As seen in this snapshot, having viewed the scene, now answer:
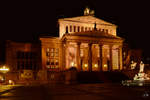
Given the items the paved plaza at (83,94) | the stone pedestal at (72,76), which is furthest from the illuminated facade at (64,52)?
the paved plaza at (83,94)

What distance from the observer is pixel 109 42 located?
1908 inches

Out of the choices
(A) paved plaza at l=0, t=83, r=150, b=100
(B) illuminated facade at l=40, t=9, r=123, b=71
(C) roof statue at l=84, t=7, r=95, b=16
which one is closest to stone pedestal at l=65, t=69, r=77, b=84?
(B) illuminated facade at l=40, t=9, r=123, b=71

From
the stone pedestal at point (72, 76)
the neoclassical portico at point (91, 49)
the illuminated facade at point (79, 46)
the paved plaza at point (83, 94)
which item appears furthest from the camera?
the illuminated facade at point (79, 46)

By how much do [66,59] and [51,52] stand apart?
5.62 metres

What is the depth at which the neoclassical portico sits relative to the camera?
45.5m

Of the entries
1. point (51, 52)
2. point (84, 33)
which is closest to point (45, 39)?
point (51, 52)

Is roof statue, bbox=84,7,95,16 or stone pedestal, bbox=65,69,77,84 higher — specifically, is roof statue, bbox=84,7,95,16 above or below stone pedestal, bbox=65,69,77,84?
above

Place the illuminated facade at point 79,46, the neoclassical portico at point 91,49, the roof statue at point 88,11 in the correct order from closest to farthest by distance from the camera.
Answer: the neoclassical portico at point 91,49, the illuminated facade at point 79,46, the roof statue at point 88,11

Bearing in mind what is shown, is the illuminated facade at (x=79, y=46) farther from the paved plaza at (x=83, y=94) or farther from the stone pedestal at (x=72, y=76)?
the paved plaza at (x=83, y=94)

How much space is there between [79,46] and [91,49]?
10.7 feet

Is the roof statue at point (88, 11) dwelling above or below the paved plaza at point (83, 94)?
above

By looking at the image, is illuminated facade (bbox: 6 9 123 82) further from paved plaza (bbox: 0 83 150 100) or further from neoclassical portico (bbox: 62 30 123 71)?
paved plaza (bbox: 0 83 150 100)

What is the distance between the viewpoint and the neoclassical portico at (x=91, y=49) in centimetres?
4553

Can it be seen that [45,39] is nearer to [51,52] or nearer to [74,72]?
[51,52]
